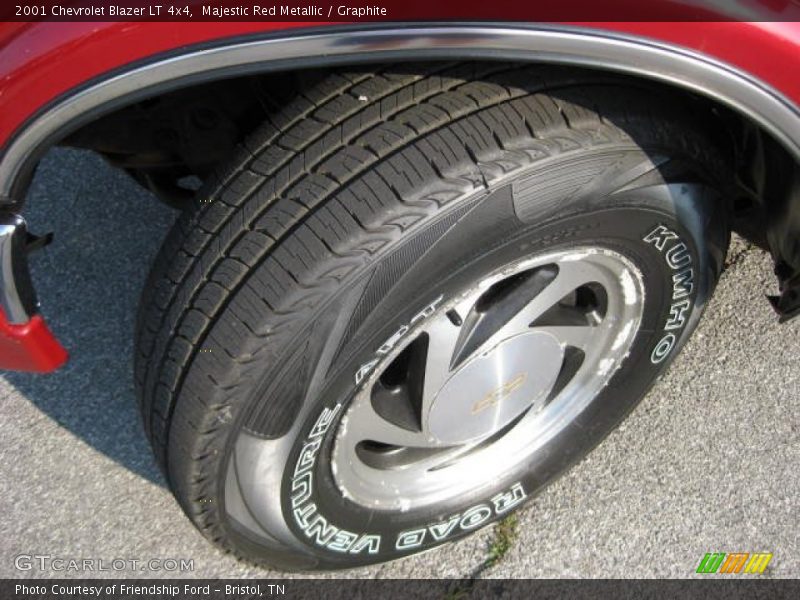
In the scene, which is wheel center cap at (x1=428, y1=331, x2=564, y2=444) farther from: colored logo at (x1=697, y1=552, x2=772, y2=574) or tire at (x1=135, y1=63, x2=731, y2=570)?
colored logo at (x1=697, y1=552, x2=772, y2=574)

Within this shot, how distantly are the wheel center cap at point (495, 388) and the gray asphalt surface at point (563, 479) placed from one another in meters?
0.34

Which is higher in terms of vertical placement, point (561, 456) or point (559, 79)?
point (559, 79)

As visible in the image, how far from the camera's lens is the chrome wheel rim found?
5.10 feet

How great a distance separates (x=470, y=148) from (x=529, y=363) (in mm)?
613

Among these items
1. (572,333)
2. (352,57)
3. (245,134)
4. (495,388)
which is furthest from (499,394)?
(352,57)

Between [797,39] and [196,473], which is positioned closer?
[797,39]

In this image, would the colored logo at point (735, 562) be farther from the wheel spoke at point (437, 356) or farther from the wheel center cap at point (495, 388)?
the wheel spoke at point (437, 356)

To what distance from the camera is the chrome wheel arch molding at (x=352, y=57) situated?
1.10 m

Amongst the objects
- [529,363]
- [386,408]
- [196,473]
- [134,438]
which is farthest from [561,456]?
[134,438]

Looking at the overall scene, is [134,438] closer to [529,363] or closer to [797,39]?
[529,363]

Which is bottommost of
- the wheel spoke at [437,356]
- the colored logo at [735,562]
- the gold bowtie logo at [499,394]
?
the colored logo at [735,562]

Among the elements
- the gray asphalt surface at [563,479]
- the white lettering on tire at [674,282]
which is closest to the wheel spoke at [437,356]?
the white lettering on tire at [674,282]

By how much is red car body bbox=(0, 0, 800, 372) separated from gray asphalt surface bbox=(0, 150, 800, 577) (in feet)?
3.03

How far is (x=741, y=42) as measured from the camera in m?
1.16
